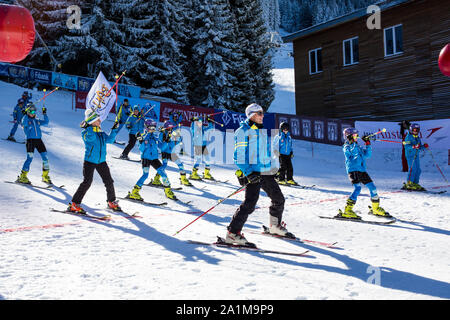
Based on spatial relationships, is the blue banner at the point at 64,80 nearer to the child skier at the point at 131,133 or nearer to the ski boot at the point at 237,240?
the child skier at the point at 131,133

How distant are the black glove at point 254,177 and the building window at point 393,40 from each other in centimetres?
1728

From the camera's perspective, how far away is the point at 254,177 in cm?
529

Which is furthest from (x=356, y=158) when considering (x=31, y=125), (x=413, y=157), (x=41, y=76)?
(x=41, y=76)

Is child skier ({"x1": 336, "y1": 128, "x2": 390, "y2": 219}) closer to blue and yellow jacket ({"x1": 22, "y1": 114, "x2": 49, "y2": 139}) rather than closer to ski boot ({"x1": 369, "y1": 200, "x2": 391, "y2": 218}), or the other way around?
ski boot ({"x1": 369, "y1": 200, "x2": 391, "y2": 218})

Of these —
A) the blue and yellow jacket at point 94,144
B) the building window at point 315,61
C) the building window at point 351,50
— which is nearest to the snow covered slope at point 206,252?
the blue and yellow jacket at point 94,144

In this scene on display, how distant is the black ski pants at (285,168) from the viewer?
11.9 meters

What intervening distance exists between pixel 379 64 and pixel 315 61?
467 cm

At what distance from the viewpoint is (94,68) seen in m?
28.3

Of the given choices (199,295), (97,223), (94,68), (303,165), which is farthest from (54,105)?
(199,295)

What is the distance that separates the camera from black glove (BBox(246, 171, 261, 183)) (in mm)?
5281

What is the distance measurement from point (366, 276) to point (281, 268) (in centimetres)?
89

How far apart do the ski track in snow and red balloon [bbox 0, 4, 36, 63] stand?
8.37ft

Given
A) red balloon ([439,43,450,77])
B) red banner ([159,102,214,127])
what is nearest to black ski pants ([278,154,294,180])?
red balloon ([439,43,450,77])

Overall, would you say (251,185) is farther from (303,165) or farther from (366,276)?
(303,165)
